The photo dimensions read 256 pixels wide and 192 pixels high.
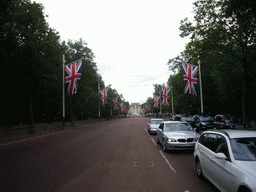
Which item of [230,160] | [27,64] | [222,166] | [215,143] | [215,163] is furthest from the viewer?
[27,64]

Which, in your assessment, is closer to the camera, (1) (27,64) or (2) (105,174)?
(2) (105,174)

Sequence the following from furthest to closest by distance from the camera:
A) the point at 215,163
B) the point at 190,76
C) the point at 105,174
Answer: the point at 190,76 < the point at 105,174 < the point at 215,163

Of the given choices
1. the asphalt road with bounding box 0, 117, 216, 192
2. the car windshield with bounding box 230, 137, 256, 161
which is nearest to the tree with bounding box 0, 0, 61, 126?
the asphalt road with bounding box 0, 117, 216, 192

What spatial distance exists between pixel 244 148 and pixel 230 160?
533 millimetres

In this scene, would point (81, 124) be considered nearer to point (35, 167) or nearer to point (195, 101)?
point (195, 101)

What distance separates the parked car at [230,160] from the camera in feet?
Answer: 11.3

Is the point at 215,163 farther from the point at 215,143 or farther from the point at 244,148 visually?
the point at 244,148

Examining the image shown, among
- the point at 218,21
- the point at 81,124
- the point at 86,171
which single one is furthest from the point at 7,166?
the point at 81,124

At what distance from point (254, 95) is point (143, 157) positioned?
100 ft

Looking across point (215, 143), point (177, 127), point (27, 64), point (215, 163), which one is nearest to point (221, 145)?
point (215, 143)

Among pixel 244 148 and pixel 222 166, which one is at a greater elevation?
pixel 244 148

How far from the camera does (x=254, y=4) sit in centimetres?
939

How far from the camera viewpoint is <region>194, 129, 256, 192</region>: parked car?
3445 mm

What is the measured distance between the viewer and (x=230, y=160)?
3.98m
